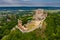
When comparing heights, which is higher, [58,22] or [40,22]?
[40,22]

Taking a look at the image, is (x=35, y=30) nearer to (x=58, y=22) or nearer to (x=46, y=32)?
(x=46, y=32)

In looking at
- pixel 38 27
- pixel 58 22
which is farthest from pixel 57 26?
pixel 38 27

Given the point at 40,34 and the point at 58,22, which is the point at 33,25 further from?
the point at 58,22

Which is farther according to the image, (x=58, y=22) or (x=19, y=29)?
(x=58, y=22)

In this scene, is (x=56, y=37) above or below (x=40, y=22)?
below

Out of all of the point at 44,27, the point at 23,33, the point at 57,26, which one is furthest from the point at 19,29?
the point at 57,26

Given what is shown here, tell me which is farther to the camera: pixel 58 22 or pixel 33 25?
pixel 58 22

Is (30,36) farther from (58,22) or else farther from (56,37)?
(58,22)

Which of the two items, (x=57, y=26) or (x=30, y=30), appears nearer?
(x=30, y=30)
